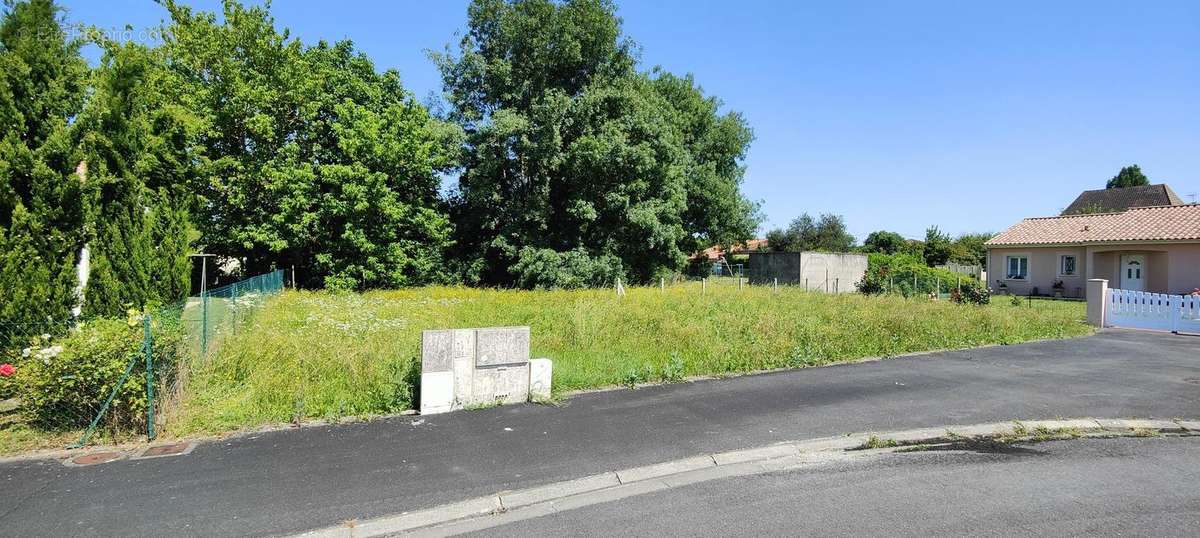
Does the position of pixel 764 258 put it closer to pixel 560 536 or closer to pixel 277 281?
pixel 277 281

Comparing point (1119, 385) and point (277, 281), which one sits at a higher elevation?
point (277, 281)

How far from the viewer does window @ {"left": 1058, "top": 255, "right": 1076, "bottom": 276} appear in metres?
29.2

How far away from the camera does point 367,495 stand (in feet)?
15.3

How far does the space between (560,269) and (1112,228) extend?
25720 mm

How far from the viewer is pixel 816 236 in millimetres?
50688

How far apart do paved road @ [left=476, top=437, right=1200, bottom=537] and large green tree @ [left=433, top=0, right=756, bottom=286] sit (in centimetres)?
2102

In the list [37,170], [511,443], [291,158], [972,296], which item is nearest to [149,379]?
[511,443]

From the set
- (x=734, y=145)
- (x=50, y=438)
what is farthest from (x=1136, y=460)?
(x=734, y=145)

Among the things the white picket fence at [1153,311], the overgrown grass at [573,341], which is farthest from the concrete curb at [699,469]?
the white picket fence at [1153,311]

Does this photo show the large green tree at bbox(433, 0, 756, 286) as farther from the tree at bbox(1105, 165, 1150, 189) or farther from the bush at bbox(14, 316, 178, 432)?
the tree at bbox(1105, 165, 1150, 189)

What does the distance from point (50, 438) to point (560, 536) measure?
5.26 meters

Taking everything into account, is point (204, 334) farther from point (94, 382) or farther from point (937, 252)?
point (937, 252)

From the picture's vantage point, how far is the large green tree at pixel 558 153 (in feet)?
86.7

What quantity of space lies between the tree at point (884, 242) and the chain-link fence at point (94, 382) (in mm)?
53974
